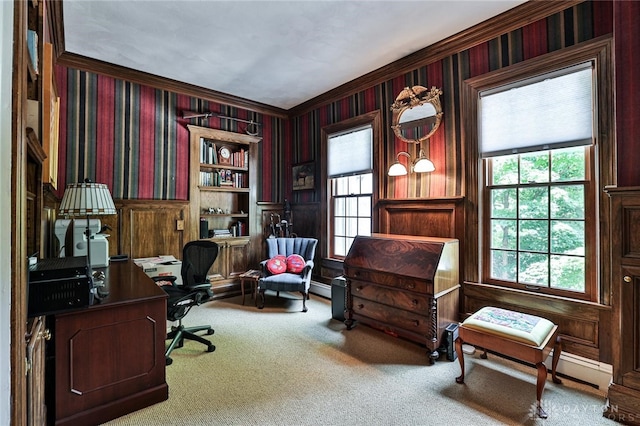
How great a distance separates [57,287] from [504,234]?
3.27 m

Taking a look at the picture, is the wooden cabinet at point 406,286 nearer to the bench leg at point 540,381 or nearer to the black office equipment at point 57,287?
the bench leg at point 540,381

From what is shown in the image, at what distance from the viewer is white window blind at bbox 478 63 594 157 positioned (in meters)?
2.34

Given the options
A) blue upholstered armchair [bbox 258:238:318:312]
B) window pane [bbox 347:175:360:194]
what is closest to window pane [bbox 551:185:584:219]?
window pane [bbox 347:175:360:194]

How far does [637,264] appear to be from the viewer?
182 cm

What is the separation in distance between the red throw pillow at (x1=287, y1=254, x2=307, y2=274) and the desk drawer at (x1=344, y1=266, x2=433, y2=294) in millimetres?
963

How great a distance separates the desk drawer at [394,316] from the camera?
2663 mm

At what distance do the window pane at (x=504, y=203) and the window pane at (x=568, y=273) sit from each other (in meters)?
0.49

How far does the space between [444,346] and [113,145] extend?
166 inches

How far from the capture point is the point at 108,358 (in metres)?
1.86

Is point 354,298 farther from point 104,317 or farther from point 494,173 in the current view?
point 104,317

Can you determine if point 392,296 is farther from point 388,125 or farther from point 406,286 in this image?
point 388,125

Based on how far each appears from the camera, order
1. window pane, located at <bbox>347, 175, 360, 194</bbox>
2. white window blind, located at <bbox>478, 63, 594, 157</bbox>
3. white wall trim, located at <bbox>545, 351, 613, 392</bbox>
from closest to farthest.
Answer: white wall trim, located at <bbox>545, 351, 613, 392</bbox> → white window blind, located at <bbox>478, 63, 594, 157</bbox> → window pane, located at <bbox>347, 175, 360, 194</bbox>

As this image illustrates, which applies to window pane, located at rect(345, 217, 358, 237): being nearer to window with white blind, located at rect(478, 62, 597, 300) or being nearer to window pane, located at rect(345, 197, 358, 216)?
window pane, located at rect(345, 197, 358, 216)

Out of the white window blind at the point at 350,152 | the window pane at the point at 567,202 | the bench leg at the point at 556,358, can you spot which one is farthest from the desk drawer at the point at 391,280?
the white window blind at the point at 350,152
